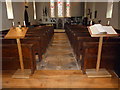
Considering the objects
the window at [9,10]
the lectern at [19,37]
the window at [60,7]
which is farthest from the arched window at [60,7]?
the lectern at [19,37]

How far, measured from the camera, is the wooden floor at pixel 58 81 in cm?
184

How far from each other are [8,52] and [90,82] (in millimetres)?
1733

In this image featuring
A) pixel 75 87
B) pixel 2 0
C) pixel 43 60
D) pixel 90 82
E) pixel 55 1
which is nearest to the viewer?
pixel 75 87

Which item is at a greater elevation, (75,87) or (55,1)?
(55,1)

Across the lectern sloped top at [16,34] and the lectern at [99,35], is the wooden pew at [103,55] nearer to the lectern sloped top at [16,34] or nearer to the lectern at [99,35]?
the lectern at [99,35]

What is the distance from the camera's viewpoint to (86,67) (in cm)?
228

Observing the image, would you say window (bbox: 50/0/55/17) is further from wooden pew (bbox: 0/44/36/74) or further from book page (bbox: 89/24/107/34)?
book page (bbox: 89/24/107/34)

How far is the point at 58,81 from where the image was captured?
1965 millimetres

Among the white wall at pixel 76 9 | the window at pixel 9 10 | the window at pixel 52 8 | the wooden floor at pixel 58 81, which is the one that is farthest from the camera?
the white wall at pixel 76 9

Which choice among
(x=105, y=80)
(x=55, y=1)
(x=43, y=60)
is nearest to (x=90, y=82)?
(x=105, y=80)

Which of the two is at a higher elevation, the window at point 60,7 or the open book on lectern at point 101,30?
the window at point 60,7

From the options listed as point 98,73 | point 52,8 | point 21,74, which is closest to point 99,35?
point 98,73

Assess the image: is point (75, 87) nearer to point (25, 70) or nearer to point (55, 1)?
point (25, 70)

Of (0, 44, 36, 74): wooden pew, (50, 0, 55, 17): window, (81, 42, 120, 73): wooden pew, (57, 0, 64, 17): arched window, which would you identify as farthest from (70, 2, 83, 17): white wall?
(0, 44, 36, 74): wooden pew
